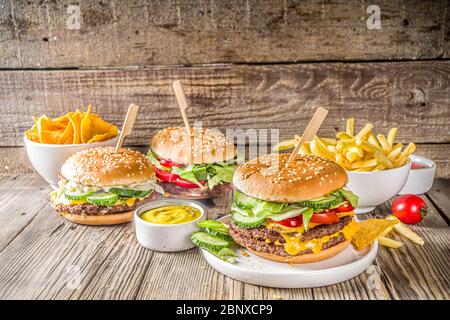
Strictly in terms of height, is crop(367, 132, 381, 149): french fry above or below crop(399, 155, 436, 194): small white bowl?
above

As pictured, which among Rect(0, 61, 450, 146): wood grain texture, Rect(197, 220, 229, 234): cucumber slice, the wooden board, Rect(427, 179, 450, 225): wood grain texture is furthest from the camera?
the wooden board

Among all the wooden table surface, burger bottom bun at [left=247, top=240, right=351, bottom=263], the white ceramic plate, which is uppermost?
burger bottom bun at [left=247, top=240, right=351, bottom=263]

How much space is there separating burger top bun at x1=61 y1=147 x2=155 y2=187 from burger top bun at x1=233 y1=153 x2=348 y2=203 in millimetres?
637

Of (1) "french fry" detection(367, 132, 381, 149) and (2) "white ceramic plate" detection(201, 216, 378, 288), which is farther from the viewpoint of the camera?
(1) "french fry" detection(367, 132, 381, 149)

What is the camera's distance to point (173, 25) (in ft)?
10.7

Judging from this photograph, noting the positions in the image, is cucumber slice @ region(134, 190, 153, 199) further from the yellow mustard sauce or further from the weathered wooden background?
the weathered wooden background

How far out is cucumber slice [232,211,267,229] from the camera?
209 centimetres

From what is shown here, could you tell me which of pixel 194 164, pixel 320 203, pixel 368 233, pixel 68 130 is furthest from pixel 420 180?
pixel 68 130

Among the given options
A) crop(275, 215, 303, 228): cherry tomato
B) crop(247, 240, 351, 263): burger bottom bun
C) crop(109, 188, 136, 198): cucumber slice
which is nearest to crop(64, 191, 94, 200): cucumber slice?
crop(109, 188, 136, 198): cucumber slice

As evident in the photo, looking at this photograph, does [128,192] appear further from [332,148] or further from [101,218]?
[332,148]

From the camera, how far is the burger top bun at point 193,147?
2947 mm

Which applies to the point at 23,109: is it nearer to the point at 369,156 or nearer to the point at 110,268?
the point at 110,268

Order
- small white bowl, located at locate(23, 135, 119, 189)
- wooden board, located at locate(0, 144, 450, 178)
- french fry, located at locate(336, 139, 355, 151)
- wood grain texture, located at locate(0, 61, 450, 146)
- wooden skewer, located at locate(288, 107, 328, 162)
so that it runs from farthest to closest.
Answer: wooden board, located at locate(0, 144, 450, 178) → wood grain texture, located at locate(0, 61, 450, 146) → small white bowl, located at locate(23, 135, 119, 189) → french fry, located at locate(336, 139, 355, 151) → wooden skewer, located at locate(288, 107, 328, 162)

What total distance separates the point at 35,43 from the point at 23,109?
47cm
